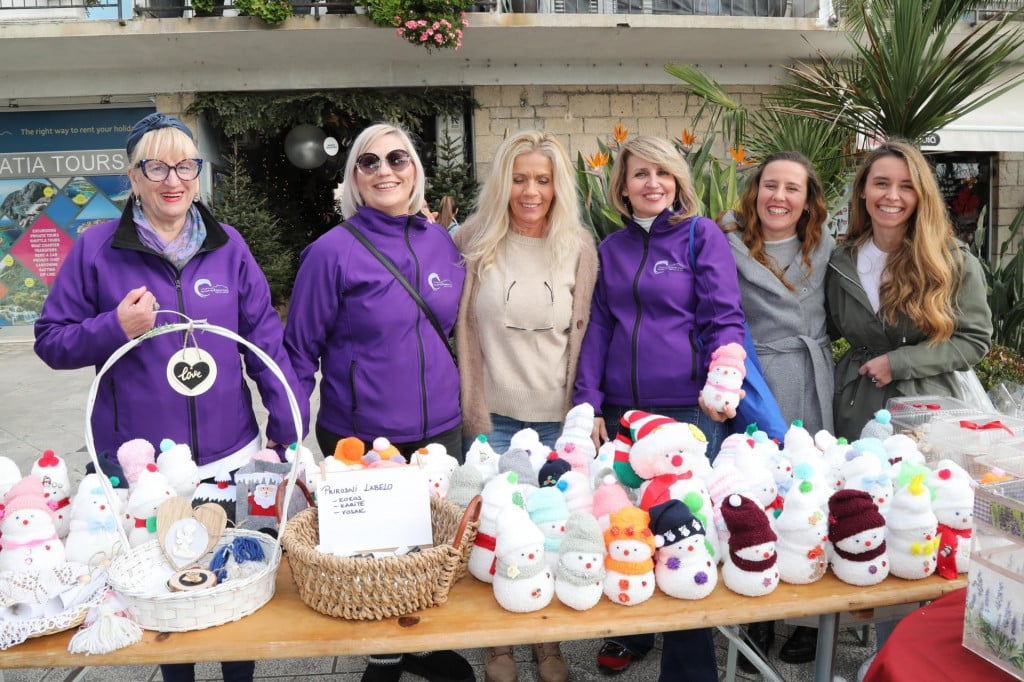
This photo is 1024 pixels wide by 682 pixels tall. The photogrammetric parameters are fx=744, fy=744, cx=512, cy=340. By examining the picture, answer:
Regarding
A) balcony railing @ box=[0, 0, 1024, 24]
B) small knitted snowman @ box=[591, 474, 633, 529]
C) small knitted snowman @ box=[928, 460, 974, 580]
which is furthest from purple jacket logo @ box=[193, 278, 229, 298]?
balcony railing @ box=[0, 0, 1024, 24]

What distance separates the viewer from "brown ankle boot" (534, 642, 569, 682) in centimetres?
264

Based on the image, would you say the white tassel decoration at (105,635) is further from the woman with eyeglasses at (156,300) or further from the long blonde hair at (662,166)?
the long blonde hair at (662,166)

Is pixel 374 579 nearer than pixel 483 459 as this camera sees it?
Yes

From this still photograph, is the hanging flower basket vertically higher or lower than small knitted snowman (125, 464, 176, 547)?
higher

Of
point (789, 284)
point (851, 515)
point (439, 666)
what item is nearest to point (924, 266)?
point (789, 284)

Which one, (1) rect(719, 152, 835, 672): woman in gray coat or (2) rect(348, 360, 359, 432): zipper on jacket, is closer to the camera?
(2) rect(348, 360, 359, 432): zipper on jacket

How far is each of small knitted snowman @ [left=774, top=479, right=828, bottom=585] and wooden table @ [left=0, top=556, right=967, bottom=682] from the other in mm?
36

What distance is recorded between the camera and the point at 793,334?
2773 millimetres

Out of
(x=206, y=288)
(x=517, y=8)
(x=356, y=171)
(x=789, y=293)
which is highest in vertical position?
(x=517, y=8)

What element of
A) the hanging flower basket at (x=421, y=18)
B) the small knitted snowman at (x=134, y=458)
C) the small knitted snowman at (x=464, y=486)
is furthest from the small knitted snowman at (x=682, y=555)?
the hanging flower basket at (x=421, y=18)

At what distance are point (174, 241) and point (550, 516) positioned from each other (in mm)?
1385

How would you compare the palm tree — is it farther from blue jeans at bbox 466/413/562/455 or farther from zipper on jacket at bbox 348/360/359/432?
zipper on jacket at bbox 348/360/359/432

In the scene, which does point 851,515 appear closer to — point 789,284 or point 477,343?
point 789,284

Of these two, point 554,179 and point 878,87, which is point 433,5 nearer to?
point 878,87
